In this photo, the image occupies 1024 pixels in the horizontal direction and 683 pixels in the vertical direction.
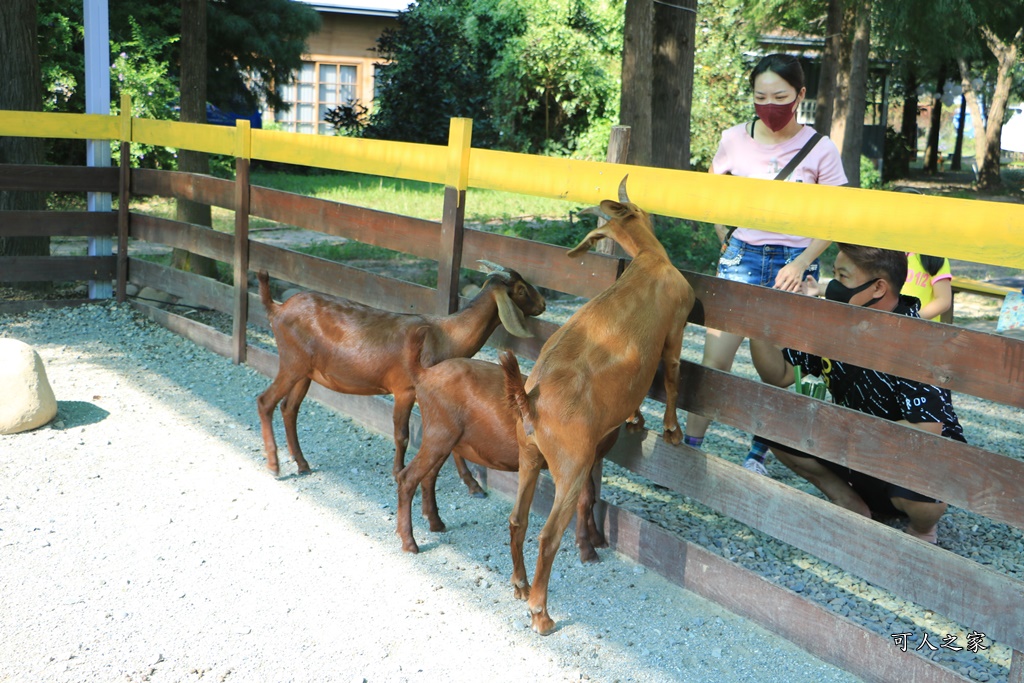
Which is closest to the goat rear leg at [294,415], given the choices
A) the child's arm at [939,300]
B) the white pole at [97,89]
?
the child's arm at [939,300]

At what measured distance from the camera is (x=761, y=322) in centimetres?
391

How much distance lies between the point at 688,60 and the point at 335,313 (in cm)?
821

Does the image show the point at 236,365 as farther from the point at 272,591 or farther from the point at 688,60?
the point at 688,60

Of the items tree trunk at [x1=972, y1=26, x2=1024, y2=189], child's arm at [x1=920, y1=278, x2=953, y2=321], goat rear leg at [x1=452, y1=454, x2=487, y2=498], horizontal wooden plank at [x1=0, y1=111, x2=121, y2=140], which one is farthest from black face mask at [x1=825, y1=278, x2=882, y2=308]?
tree trunk at [x1=972, y1=26, x2=1024, y2=189]

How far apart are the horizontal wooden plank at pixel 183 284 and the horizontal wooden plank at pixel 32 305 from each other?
52 cm

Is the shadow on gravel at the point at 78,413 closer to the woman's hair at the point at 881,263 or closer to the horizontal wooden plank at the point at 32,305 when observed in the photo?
the horizontal wooden plank at the point at 32,305

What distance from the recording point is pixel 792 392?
148 inches

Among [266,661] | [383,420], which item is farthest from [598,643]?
[383,420]

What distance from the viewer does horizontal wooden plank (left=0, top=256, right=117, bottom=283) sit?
8.47 metres

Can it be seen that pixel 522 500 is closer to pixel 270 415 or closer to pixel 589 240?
pixel 589 240

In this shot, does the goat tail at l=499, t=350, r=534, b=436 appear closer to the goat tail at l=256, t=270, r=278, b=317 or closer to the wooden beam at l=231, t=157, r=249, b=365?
the goat tail at l=256, t=270, r=278, b=317

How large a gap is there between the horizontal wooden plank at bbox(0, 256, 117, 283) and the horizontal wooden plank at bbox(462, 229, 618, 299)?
190 inches

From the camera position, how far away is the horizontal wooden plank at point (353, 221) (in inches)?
222

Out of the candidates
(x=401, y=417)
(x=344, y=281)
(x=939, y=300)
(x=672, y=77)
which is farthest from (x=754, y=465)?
(x=672, y=77)
